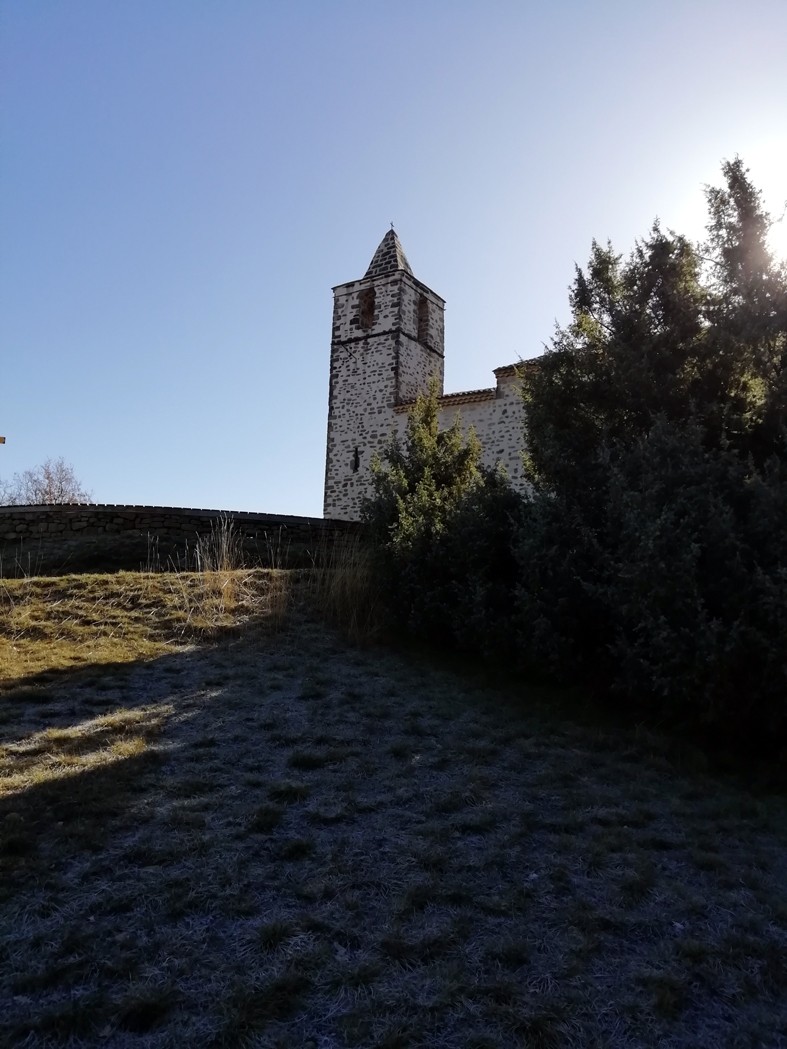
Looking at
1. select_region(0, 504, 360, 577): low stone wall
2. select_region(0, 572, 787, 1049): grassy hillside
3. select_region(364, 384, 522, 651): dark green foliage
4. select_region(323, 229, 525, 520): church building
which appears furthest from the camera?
select_region(323, 229, 525, 520): church building

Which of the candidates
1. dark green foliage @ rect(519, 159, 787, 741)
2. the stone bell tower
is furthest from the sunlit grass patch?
the stone bell tower

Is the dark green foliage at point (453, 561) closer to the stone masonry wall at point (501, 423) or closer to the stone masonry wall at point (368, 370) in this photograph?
the stone masonry wall at point (501, 423)

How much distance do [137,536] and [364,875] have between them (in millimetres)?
9978

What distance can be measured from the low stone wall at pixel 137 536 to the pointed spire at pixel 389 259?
34.0ft

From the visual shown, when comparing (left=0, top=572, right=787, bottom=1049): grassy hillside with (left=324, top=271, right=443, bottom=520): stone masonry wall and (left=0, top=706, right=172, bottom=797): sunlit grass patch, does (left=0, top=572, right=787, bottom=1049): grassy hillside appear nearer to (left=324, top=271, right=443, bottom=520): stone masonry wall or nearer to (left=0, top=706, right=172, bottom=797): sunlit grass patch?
(left=0, top=706, right=172, bottom=797): sunlit grass patch

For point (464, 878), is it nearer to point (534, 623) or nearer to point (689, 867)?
point (689, 867)

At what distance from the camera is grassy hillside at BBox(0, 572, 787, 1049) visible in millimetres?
2844

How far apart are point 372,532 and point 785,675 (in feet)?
17.9

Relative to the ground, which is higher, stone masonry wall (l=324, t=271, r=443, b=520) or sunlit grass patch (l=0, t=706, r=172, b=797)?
stone masonry wall (l=324, t=271, r=443, b=520)

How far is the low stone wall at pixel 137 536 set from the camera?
11.7 m

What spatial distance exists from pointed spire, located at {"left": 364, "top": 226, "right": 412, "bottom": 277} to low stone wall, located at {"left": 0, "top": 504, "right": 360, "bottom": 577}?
34.0 feet

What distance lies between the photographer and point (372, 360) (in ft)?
70.0

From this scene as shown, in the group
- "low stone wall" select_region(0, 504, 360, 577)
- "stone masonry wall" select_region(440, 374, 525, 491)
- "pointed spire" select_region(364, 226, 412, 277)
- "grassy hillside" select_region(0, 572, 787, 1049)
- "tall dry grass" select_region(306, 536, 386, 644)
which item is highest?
"pointed spire" select_region(364, 226, 412, 277)

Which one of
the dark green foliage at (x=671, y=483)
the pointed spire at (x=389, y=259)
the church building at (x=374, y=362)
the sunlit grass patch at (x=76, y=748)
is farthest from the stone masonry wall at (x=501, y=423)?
the sunlit grass patch at (x=76, y=748)
